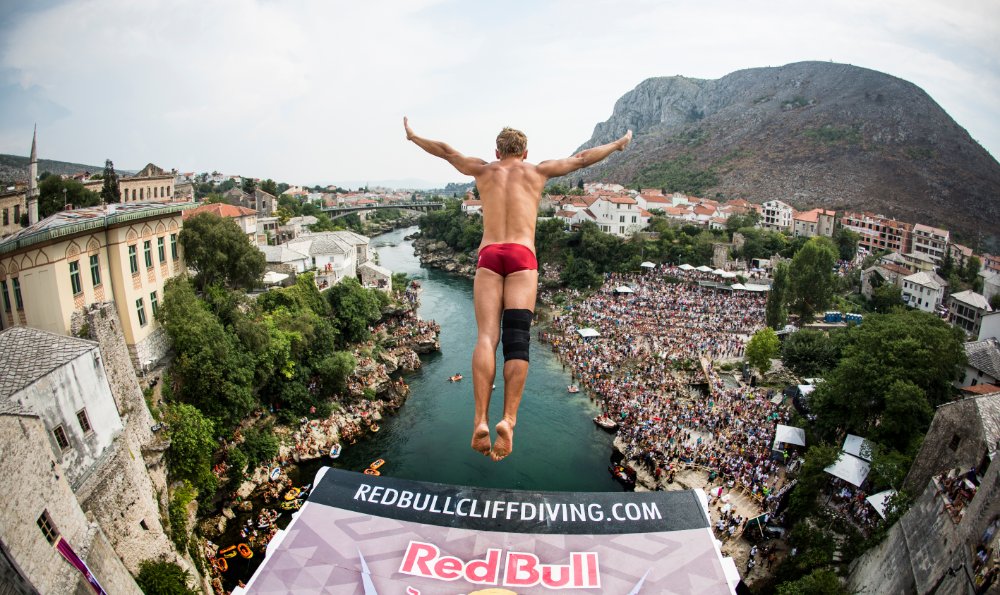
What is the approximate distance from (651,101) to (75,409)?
161m

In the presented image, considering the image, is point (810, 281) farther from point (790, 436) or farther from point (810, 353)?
point (790, 436)

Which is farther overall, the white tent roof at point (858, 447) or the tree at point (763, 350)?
the tree at point (763, 350)

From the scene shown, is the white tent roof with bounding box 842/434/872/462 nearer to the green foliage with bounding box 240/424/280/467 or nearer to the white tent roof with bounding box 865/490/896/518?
the white tent roof with bounding box 865/490/896/518

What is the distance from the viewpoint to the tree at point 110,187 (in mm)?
30600

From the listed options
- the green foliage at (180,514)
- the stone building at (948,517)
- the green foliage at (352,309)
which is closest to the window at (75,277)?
the green foliage at (180,514)

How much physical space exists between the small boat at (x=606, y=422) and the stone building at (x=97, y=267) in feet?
57.4

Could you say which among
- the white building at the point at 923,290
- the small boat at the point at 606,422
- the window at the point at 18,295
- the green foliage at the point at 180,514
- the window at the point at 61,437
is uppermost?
the window at the point at 18,295

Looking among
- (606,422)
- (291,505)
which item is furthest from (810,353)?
(291,505)

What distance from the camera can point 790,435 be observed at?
19.7 meters

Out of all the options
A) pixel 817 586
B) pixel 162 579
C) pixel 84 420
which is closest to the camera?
pixel 84 420

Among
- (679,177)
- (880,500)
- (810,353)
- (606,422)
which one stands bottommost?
(606,422)

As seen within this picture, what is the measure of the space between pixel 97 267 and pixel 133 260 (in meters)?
1.79

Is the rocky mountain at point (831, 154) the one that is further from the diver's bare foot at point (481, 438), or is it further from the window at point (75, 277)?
the window at point (75, 277)

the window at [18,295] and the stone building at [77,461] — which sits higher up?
the window at [18,295]
